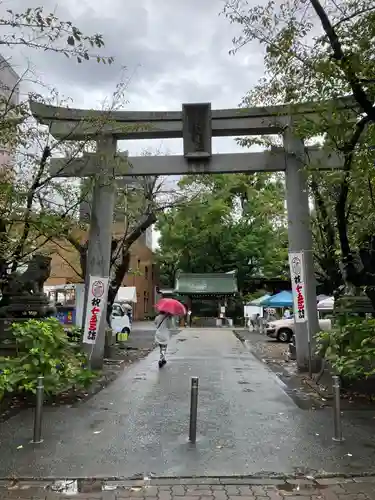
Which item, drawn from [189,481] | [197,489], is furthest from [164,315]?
[197,489]

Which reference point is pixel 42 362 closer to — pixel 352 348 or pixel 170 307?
pixel 352 348

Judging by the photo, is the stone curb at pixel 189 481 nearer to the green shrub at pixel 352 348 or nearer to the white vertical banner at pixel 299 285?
the green shrub at pixel 352 348

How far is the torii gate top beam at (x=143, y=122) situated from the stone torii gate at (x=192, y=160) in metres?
0.02

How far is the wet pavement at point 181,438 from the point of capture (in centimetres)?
567

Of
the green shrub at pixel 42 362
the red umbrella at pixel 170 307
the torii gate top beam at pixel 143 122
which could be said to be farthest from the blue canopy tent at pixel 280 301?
the green shrub at pixel 42 362

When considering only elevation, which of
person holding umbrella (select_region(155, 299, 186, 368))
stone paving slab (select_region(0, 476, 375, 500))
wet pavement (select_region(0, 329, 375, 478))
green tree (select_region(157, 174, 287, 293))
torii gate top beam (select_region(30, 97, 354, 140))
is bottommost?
stone paving slab (select_region(0, 476, 375, 500))

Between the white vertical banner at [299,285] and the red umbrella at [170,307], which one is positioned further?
the red umbrella at [170,307]

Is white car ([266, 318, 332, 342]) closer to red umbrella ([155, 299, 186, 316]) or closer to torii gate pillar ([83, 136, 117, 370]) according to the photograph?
red umbrella ([155, 299, 186, 316])

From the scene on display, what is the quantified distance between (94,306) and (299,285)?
5340 millimetres

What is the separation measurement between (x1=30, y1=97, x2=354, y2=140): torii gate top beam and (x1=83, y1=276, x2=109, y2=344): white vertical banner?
3.73 m

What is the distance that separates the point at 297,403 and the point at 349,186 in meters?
4.23

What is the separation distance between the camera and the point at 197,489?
5074 mm

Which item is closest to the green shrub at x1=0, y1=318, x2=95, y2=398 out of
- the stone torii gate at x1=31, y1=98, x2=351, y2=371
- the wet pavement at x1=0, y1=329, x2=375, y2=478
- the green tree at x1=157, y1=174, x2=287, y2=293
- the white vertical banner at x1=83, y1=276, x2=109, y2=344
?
the wet pavement at x1=0, y1=329, x2=375, y2=478

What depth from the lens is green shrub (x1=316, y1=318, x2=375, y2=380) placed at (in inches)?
356
